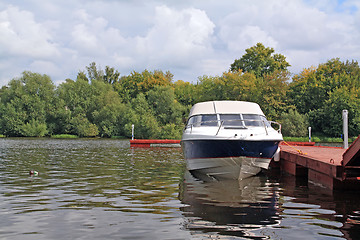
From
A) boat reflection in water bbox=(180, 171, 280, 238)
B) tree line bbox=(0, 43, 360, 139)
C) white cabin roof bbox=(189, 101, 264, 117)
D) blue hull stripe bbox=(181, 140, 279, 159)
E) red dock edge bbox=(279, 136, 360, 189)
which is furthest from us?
tree line bbox=(0, 43, 360, 139)

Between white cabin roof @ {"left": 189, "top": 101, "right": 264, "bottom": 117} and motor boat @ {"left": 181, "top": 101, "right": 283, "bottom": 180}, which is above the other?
white cabin roof @ {"left": 189, "top": 101, "right": 264, "bottom": 117}

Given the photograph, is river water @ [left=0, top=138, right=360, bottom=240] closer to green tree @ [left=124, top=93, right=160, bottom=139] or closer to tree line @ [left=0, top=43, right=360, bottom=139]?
tree line @ [left=0, top=43, right=360, bottom=139]

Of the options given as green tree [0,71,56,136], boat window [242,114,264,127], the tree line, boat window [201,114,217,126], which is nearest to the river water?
boat window [242,114,264,127]

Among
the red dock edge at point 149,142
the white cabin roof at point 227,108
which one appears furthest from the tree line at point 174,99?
the white cabin roof at point 227,108

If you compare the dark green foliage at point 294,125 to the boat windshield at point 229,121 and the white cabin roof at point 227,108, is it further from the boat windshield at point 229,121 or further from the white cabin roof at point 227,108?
the boat windshield at point 229,121

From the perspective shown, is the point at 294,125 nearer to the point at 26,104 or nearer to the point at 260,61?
the point at 260,61

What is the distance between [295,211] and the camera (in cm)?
915

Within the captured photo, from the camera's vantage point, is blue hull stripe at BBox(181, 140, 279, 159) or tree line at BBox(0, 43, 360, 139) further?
tree line at BBox(0, 43, 360, 139)

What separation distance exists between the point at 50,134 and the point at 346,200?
233ft

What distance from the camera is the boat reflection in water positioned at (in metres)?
7.47

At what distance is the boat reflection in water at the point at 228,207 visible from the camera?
747cm

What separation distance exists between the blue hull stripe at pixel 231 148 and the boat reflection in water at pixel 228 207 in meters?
1.10

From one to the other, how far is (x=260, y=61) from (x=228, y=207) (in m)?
64.0

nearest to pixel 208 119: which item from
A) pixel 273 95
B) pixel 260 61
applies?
pixel 273 95
